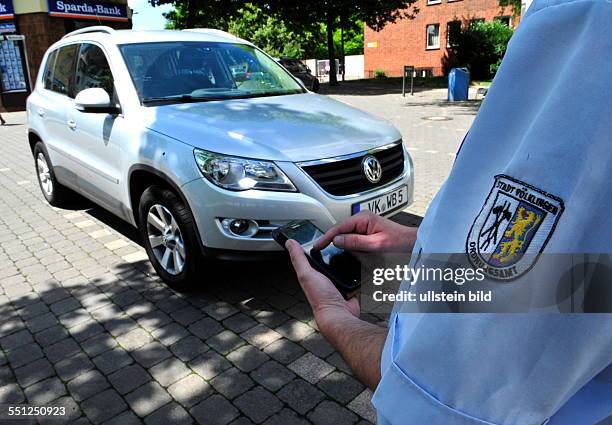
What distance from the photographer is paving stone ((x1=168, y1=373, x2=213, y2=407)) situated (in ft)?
8.83

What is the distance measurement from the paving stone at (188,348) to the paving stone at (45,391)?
65 cm

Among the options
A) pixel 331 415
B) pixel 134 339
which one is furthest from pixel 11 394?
pixel 331 415

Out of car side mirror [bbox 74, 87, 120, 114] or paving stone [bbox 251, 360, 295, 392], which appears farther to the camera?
car side mirror [bbox 74, 87, 120, 114]

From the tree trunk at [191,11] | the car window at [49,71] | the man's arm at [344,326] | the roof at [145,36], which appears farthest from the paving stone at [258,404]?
the tree trunk at [191,11]

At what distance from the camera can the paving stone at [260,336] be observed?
320 centimetres

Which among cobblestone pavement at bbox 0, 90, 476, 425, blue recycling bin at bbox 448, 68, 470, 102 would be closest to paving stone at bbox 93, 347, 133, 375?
cobblestone pavement at bbox 0, 90, 476, 425

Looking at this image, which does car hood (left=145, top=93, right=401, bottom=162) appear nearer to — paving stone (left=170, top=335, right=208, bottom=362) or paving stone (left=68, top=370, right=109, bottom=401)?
paving stone (left=170, top=335, right=208, bottom=362)

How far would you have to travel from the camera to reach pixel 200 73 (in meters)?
4.48

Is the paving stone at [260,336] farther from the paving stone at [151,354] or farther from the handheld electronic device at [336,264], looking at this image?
the handheld electronic device at [336,264]

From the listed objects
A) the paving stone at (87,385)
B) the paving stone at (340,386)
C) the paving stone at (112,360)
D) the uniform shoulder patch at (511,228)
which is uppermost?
the uniform shoulder patch at (511,228)

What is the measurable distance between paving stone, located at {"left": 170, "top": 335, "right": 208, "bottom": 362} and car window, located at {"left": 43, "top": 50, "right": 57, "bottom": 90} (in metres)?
3.76

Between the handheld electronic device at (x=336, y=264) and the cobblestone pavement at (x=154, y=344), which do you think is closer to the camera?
the handheld electronic device at (x=336, y=264)

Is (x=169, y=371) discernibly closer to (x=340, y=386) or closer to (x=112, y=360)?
(x=112, y=360)

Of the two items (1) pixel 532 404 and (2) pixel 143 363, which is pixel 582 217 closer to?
(1) pixel 532 404
